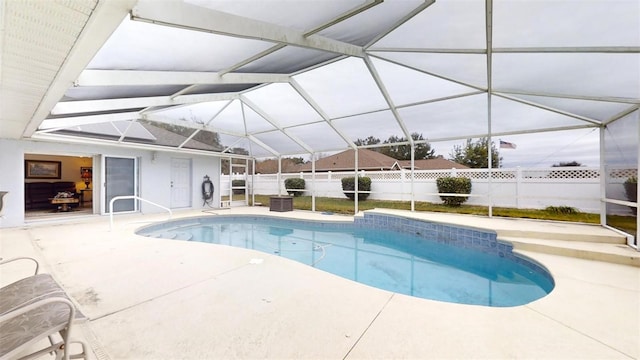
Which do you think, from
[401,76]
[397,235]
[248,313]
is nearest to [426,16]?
[401,76]

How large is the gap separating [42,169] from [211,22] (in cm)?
1322

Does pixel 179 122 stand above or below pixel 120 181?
above

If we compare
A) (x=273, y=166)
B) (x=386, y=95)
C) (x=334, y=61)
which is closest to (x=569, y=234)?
(x=386, y=95)

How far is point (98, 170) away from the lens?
9.36 m

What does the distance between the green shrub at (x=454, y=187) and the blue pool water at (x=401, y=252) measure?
403 centimetres

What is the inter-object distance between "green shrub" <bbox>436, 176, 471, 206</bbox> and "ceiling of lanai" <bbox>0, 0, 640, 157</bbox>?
3.22 metres

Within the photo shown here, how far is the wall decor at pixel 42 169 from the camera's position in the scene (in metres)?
10.4

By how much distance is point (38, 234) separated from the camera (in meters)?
6.31

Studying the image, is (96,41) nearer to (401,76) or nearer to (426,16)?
(426,16)

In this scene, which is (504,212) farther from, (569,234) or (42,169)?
(42,169)

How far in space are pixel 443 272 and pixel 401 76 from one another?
4.18 m

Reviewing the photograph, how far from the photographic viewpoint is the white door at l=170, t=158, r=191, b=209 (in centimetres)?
1130

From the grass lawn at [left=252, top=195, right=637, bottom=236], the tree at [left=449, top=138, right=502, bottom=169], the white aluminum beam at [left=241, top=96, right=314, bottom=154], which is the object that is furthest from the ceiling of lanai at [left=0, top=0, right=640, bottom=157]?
the tree at [left=449, top=138, right=502, bottom=169]

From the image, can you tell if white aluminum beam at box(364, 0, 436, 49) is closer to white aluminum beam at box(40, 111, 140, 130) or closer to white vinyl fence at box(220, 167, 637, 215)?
white vinyl fence at box(220, 167, 637, 215)
